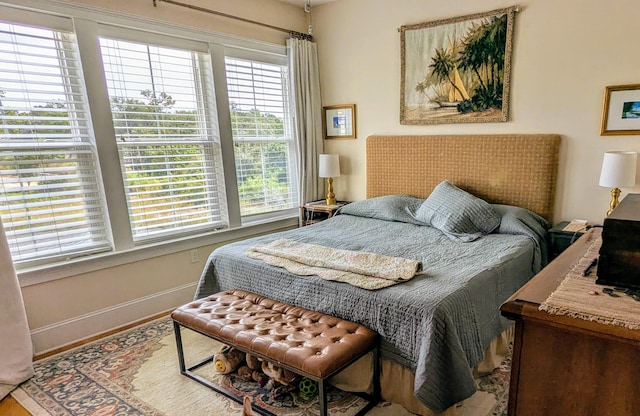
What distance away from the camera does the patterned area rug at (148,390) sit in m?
1.94

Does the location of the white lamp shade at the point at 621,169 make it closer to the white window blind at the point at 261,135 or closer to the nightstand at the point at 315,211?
the nightstand at the point at 315,211

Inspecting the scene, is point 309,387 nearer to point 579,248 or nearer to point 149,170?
point 579,248

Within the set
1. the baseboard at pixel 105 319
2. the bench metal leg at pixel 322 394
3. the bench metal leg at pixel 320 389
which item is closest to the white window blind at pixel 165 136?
the baseboard at pixel 105 319

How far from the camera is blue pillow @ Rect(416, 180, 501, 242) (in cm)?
285

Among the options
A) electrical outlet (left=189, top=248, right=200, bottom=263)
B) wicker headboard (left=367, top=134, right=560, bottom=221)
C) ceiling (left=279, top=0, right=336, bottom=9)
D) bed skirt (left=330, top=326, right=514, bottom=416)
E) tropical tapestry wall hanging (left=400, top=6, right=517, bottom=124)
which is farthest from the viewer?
ceiling (left=279, top=0, right=336, bottom=9)

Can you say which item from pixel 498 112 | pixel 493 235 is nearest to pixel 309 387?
pixel 493 235

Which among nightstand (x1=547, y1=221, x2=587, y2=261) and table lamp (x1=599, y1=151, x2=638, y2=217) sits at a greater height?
table lamp (x1=599, y1=151, x2=638, y2=217)

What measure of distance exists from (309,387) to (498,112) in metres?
2.66

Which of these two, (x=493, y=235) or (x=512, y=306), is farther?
(x=493, y=235)

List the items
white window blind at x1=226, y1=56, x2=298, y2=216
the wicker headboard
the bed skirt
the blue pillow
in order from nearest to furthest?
the bed skirt → the blue pillow → the wicker headboard → white window blind at x1=226, y1=56, x2=298, y2=216

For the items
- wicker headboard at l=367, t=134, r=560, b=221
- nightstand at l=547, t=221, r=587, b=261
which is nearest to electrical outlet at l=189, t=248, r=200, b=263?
wicker headboard at l=367, t=134, r=560, b=221

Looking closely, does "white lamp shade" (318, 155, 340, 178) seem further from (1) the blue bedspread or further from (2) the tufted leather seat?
(2) the tufted leather seat

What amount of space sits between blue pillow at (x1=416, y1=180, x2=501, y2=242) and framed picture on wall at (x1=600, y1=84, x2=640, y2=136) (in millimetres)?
1003

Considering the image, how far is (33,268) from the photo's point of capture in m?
2.55
